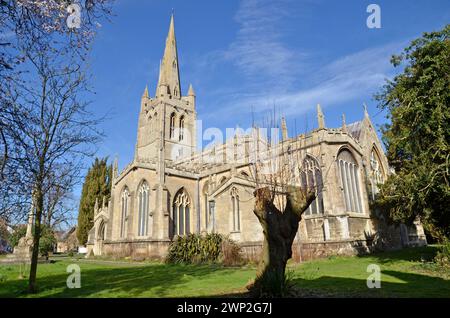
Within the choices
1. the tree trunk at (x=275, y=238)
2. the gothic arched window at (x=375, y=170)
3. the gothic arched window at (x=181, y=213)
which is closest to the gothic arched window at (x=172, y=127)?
the gothic arched window at (x=181, y=213)

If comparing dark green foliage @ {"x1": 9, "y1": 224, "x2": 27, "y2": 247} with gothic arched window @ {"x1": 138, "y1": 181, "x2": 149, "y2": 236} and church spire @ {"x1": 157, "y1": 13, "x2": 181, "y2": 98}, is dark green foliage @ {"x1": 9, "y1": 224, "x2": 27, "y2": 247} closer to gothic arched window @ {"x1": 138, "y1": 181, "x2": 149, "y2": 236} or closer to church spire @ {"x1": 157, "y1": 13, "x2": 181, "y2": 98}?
gothic arched window @ {"x1": 138, "y1": 181, "x2": 149, "y2": 236}

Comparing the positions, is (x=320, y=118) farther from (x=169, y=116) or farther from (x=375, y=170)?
(x=169, y=116)

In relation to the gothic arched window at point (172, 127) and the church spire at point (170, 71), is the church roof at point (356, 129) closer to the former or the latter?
the gothic arched window at point (172, 127)

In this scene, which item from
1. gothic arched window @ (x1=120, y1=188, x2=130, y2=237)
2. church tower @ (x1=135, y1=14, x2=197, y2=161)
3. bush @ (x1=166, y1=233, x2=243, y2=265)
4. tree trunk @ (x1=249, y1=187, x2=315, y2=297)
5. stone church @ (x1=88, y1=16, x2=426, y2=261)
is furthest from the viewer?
church tower @ (x1=135, y1=14, x2=197, y2=161)

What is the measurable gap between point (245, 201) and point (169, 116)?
34277mm

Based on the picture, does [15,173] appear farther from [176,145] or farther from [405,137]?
[176,145]

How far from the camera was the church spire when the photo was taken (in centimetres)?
5394

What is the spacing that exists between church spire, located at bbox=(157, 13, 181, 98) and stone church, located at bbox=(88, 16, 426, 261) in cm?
1619

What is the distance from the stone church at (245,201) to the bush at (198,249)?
165cm

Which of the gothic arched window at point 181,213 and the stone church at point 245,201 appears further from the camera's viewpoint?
the gothic arched window at point 181,213

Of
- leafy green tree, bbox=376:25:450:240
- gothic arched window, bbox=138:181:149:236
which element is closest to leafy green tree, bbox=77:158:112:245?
gothic arched window, bbox=138:181:149:236

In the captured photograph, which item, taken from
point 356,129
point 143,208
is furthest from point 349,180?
point 143,208

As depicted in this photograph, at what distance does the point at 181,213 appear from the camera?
1261 inches

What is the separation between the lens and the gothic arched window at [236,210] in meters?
23.6
